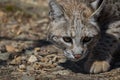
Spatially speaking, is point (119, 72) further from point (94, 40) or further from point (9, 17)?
point (9, 17)

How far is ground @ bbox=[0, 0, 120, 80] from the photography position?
6000 mm

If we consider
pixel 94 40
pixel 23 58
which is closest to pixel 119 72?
pixel 94 40

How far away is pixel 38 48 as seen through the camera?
7.31 meters

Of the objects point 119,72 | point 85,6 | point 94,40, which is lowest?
point 119,72

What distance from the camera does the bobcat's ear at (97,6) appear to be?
19.2 feet

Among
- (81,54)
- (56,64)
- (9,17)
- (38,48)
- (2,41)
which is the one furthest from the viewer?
(9,17)

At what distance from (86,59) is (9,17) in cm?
341

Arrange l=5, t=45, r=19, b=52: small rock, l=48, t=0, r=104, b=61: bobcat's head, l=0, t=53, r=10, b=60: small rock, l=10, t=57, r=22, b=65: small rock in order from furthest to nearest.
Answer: l=5, t=45, r=19, b=52: small rock, l=0, t=53, r=10, b=60: small rock, l=10, t=57, r=22, b=65: small rock, l=48, t=0, r=104, b=61: bobcat's head

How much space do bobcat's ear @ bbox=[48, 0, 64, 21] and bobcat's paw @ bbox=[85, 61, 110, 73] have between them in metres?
0.76

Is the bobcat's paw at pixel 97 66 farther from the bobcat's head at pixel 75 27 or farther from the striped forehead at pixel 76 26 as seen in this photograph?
the striped forehead at pixel 76 26

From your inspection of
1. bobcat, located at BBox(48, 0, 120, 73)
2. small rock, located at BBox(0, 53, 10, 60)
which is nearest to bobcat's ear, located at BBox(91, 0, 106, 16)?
bobcat, located at BBox(48, 0, 120, 73)

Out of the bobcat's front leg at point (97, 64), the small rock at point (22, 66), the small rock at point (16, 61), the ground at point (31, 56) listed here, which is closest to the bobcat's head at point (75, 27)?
the bobcat's front leg at point (97, 64)

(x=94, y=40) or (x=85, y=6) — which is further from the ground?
(x=85, y=6)

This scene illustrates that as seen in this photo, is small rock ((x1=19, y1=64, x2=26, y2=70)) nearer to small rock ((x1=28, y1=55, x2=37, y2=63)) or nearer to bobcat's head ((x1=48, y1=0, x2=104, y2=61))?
small rock ((x1=28, y1=55, x2=37, y2=63))
